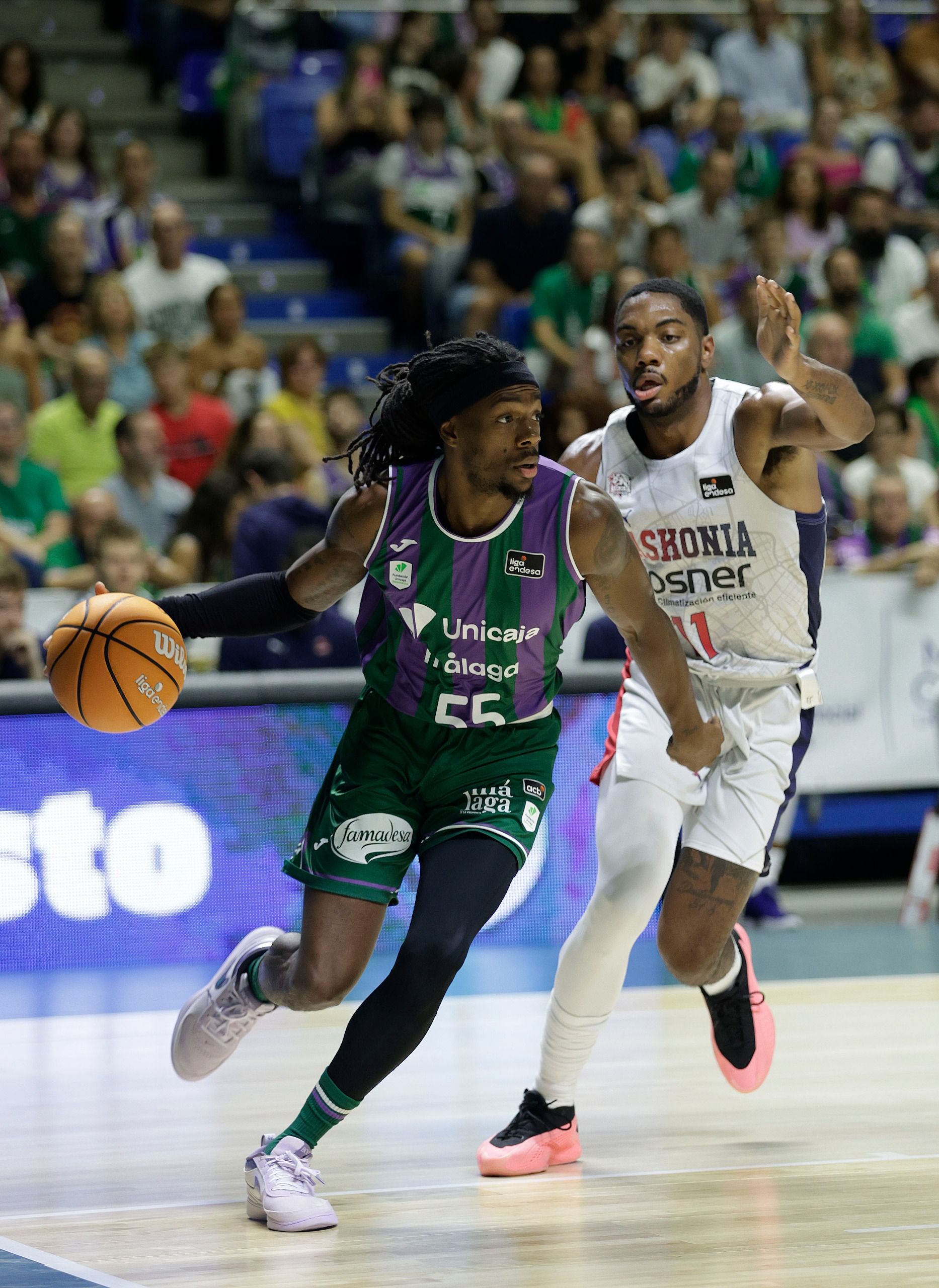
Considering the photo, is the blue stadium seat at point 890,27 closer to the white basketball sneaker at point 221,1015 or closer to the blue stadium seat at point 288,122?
the blue stadium seat at point 288,122

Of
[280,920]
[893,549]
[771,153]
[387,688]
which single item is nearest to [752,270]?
[771,153]

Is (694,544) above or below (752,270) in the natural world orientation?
above

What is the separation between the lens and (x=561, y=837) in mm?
8078

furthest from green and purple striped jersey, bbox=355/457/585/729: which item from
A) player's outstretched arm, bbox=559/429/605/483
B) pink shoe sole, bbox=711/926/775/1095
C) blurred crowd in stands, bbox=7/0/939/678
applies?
blurred crowd in stands, bbox=7/0/939/678

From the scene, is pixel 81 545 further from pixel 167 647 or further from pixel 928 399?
pixel 928 399

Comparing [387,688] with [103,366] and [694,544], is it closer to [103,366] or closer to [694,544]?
[694,544]

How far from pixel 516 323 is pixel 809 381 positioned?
7.14 m

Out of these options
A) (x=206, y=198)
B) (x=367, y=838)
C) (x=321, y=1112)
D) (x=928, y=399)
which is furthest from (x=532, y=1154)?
(x=206, y=198)

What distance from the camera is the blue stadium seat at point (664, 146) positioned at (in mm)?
13211

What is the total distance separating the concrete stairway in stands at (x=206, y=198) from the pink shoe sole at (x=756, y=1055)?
25.2 feet

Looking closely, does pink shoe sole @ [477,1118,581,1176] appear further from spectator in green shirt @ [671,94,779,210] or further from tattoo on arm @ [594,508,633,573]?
spectator in green shirt @ [671,94,779,210]

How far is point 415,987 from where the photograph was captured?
4.00 meters

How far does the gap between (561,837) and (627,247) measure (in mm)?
4874

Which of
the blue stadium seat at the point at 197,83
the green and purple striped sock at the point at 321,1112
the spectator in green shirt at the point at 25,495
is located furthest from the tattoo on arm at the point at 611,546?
the blue stadium seat at the point at 197,83
